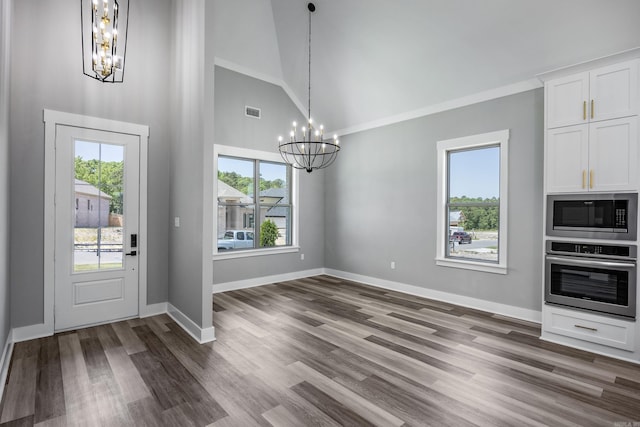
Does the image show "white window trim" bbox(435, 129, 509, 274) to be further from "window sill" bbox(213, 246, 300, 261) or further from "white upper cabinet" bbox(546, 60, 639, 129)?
"window sill" bbox(213, 246, 300, 261)

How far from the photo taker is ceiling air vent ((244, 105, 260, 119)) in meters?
6.03

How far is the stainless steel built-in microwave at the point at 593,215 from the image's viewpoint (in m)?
3.22

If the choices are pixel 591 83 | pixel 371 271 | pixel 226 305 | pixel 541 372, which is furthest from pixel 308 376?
pixel 591 83

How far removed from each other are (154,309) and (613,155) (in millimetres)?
5620

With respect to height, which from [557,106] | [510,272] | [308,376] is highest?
[557,106]

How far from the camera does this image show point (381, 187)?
6105mm

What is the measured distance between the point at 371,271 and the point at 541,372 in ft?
11.5

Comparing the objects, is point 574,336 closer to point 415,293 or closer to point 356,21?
point 415,293

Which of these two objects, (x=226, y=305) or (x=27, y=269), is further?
(x=226, y=305)

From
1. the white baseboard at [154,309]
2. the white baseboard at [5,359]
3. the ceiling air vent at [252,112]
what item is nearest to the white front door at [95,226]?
the white baseboard at [154,309]

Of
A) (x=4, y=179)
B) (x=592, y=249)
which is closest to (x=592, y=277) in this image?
(x=592, y=249)

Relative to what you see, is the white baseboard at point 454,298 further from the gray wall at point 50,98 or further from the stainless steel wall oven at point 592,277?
the gray wall at point 50,98

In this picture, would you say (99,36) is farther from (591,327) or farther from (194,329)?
(591,327)

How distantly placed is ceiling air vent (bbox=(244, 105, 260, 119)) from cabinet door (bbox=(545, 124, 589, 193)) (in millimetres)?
4604
